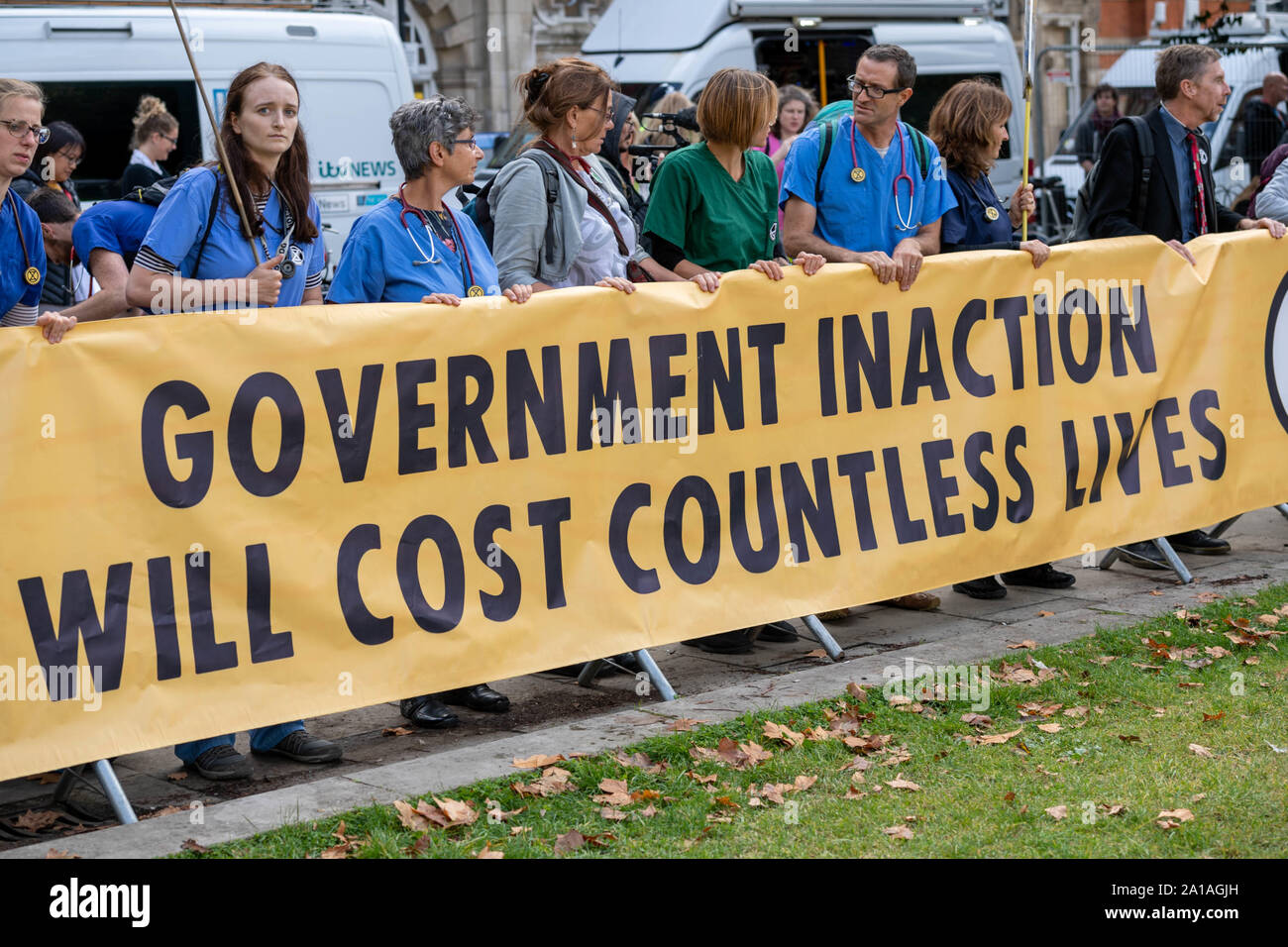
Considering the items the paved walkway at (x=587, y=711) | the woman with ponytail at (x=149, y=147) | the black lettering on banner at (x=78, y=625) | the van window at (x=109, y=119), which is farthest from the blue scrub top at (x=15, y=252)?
the van window at (x=109, y=119)

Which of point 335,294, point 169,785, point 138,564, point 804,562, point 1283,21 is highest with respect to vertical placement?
point 1283,21

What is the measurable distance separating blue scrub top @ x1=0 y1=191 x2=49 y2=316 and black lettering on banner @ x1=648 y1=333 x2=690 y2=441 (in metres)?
2.05

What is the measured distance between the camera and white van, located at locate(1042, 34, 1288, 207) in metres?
16.2

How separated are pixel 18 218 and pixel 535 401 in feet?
5.67

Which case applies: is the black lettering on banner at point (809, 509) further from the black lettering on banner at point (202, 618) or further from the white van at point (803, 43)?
the white van at point (803, 43)

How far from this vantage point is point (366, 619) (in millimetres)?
5109

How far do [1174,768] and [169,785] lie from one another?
3.05 metres

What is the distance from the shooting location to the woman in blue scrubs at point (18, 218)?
5.01 meters

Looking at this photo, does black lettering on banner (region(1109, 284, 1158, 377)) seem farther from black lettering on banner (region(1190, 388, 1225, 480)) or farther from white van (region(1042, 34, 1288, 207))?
white van (region(1042, 34, 1288, 207))

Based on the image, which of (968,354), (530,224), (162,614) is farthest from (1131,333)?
(162,614)

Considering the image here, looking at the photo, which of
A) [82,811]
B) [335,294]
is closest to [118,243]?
[335,294]
